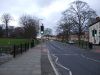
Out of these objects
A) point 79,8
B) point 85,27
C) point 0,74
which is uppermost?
point 79,8

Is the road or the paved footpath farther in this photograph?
the road

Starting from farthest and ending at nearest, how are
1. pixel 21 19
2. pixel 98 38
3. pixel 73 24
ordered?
pixel 21 19 < pixel 98 38 < pixel 73 24

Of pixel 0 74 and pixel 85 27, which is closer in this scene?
pixel 0 74

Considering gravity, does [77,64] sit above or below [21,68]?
below

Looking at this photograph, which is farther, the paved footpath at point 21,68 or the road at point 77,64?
the road at point 77,64

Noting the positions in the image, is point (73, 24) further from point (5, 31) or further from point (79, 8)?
point (5, 31)

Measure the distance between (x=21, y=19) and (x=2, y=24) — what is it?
124ft

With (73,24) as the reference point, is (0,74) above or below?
below

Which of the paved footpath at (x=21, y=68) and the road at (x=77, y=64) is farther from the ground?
the paved footpath at (x=21, y=68)

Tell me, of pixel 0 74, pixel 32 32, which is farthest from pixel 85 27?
pixel 0 74

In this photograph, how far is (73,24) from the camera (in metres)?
85.7

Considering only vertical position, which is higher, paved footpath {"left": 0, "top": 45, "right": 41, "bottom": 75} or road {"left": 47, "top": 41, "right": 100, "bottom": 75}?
paved footpath {"left": 0, "top": 45, "right": 41, "bottom": 75}

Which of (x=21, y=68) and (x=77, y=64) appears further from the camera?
(x=77, y=64)

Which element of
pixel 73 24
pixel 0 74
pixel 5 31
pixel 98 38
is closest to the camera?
pixel 0 74
